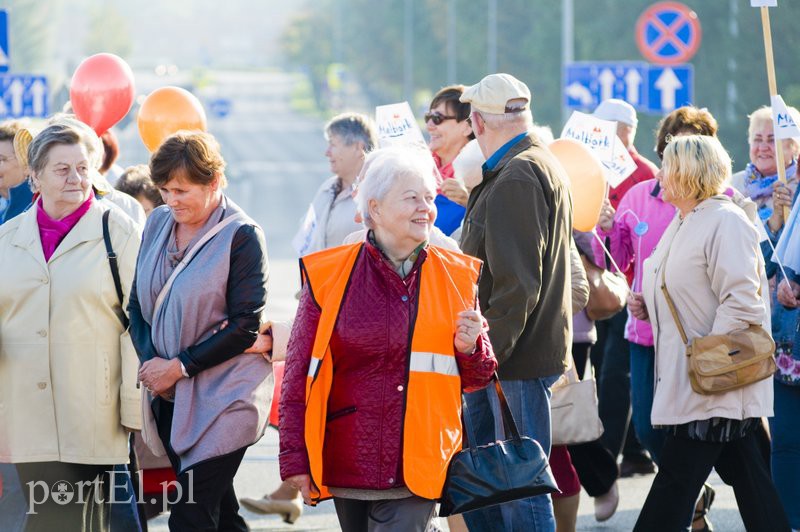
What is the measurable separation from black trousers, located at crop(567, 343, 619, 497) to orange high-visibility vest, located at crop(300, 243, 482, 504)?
303 cm

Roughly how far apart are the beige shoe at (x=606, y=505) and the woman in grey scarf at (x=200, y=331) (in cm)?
266

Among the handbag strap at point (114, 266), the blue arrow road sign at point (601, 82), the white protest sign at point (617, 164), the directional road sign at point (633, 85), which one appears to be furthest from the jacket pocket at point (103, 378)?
the blue arrow road sign at point (601, 82)

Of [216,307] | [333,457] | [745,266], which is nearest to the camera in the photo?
[333,457]

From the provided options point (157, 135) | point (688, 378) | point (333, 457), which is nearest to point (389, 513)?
point (333, 457)

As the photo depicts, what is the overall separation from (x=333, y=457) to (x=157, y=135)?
3.72 m

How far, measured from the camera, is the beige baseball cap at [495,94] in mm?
5488

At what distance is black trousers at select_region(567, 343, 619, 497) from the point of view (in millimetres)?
7547

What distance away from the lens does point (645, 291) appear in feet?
20.4

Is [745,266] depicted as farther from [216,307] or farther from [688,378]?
[216,307]

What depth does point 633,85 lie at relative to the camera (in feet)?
60.3

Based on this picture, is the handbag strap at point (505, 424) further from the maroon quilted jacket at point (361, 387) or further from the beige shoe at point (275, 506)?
the beige shoe at point (275, 506)

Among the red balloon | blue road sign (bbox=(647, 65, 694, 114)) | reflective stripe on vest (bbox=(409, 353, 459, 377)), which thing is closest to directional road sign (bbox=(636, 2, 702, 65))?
blue road sign (bbox=(647, 65, 694, 114))

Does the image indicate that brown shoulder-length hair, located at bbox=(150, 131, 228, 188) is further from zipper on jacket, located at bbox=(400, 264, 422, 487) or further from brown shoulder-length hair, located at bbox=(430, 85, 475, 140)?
brown shoulder-length hair, located at bbox=(430, 85, 475, 140)

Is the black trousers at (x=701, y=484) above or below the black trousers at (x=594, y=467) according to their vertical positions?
above
